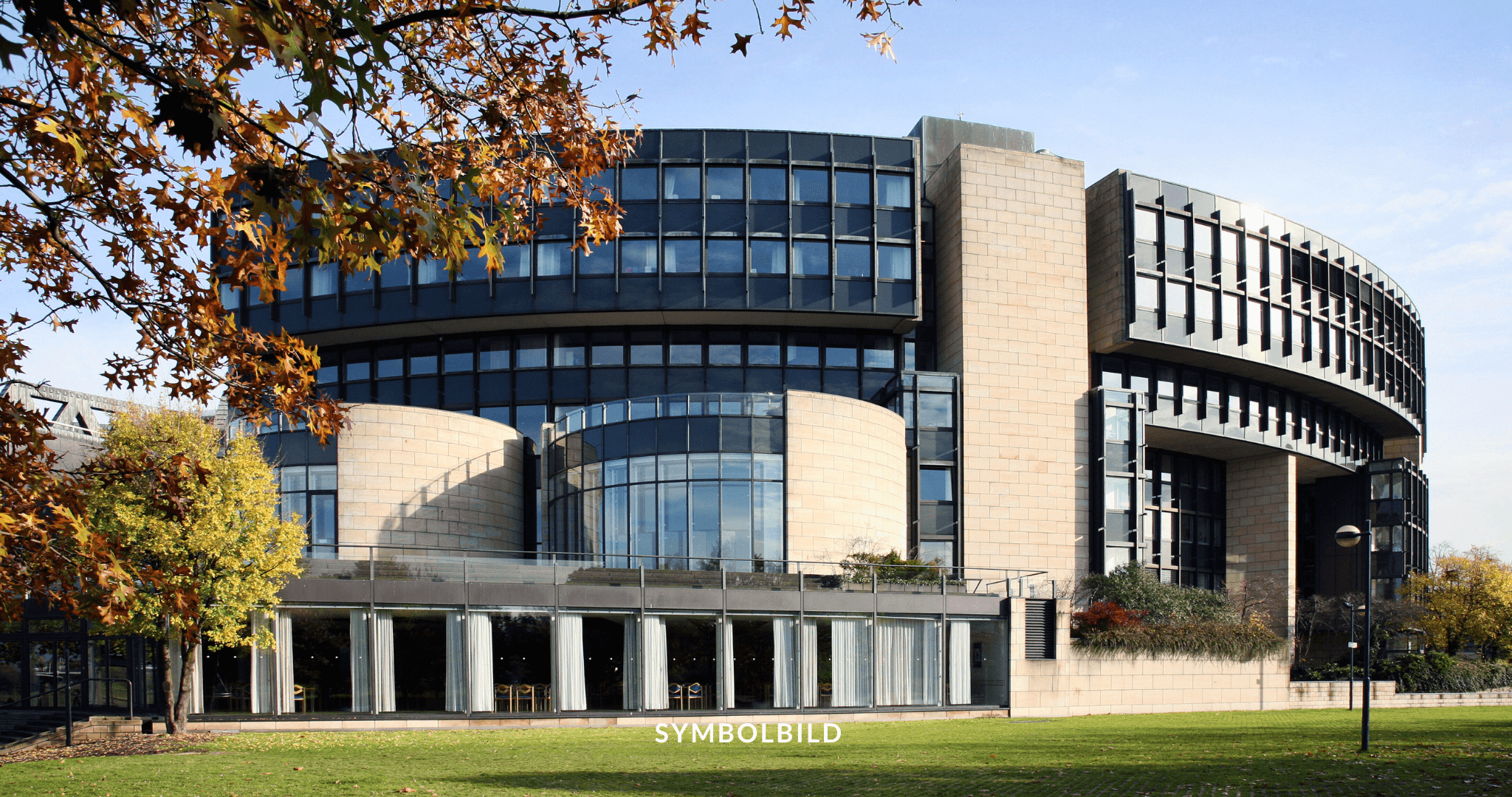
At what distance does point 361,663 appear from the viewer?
81.6ft

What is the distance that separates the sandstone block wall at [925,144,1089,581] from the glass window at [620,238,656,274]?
11.3 metres

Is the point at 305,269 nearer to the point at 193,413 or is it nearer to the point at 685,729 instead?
the point at 193,413

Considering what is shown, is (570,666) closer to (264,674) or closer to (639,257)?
(264,674)

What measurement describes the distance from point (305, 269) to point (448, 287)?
6.07 metres

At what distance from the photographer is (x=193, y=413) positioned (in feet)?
82.8

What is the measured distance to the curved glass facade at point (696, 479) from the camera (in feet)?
105

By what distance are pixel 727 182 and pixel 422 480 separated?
1509 centimetres

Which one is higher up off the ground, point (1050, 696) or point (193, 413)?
point (193, 413)

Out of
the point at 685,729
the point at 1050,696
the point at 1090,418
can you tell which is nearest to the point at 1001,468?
the point at 1090,418

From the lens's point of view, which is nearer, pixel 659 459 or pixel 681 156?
pixel 659 459

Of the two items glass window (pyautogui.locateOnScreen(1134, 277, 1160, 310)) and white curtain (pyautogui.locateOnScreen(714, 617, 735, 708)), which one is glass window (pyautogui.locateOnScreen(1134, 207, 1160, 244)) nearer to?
glass window (pyautogui.locateOnScreen(1134, 277, 1160, 310))

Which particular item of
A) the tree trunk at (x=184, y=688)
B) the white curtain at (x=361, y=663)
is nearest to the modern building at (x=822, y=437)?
the white curtain at (x=361, y=663)

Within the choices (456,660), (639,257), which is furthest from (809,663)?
(639,257)

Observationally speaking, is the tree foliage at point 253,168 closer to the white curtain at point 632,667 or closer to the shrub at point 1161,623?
the white curtain at point 632,667
